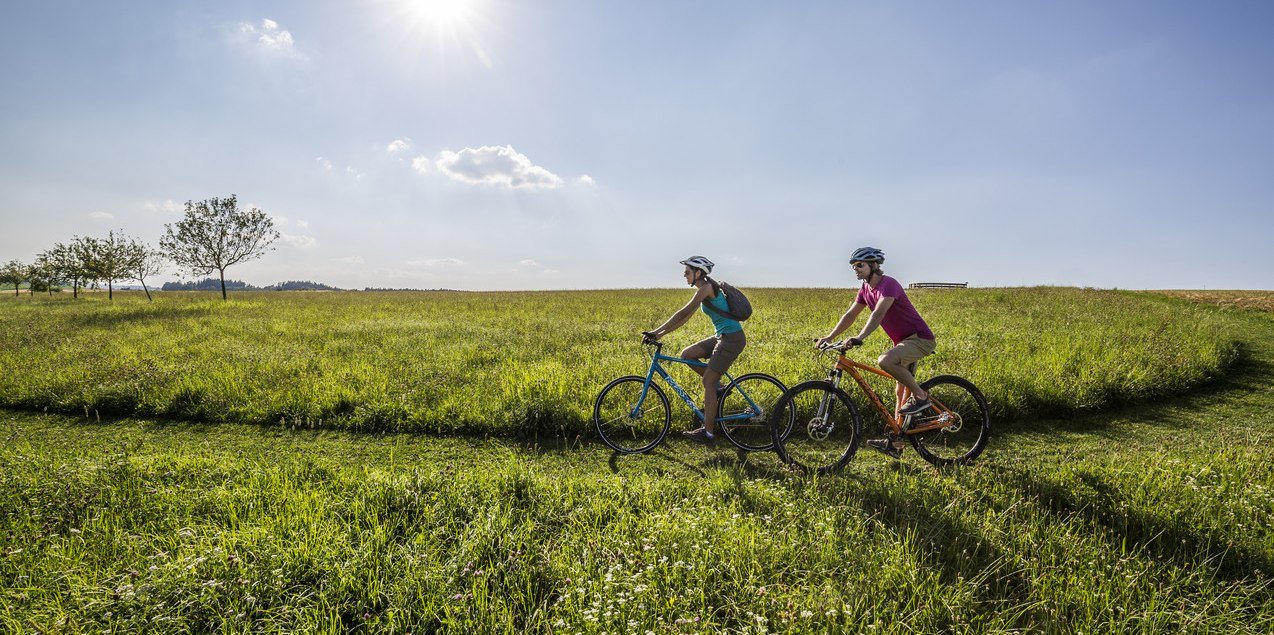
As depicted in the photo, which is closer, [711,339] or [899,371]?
[899,371]

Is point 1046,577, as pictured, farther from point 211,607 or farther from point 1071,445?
point 211,607

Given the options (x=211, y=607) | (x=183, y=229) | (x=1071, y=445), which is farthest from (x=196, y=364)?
(x=183, y=229)

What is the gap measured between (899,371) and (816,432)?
1.28m

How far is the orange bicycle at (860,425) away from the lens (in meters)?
5.74

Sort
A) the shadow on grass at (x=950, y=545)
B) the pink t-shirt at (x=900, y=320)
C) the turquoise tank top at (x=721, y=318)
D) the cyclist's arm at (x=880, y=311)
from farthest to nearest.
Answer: the turquoise tank top at (x=721, y=318) < the pink t-shirt at (x=900, y=320) < the cyclist's arm at (x=880, y=311) < the shadow on grass at (x=950, y=545)

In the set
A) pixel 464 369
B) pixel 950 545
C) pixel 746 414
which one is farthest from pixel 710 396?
pixel 464 369

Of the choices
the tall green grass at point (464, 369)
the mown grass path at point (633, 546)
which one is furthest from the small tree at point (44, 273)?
the mown grass path at point (633, 546)

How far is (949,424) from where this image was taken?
5.89 m

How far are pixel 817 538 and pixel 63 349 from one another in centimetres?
1753

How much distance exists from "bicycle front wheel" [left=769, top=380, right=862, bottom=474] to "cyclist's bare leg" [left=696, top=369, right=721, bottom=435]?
31.5 inches

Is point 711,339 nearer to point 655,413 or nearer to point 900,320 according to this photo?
point 655,413

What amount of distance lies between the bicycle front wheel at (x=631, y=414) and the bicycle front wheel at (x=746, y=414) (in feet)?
2.71

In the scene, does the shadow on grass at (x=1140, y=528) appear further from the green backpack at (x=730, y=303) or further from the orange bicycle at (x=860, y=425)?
the green backpack at (x=730, y=303)

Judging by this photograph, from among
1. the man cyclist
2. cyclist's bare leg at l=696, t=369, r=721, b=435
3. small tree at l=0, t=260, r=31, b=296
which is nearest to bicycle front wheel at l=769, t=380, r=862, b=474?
the man cyclist
